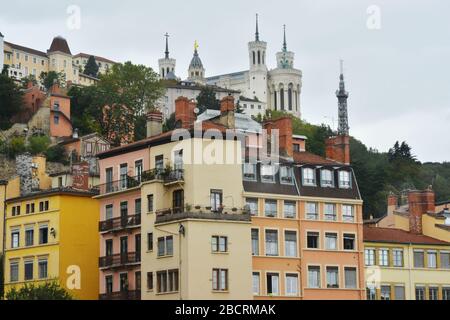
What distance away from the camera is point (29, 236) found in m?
82.7

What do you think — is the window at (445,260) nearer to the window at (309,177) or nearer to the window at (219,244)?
the window at (309,177)

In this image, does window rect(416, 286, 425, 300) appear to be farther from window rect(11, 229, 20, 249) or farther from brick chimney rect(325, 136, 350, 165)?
window rect(11, 229, 20, 249)

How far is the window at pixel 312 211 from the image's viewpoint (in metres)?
76.9

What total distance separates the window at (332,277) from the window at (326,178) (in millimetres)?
6145

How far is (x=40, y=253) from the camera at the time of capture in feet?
265

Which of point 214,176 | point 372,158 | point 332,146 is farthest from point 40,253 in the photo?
point 372,158

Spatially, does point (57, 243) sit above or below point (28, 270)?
above

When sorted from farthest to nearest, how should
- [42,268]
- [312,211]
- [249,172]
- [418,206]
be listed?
[418,206] → [42,268] → [312,211] → [249,172]

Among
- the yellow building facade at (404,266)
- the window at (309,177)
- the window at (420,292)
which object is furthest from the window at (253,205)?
the window at (420,292)

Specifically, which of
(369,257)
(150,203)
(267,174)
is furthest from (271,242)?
(369,257)

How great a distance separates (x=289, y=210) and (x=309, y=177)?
3320 mm

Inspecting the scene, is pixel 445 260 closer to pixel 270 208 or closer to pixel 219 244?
pixel 270 208

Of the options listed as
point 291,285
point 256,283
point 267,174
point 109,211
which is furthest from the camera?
point 109,211

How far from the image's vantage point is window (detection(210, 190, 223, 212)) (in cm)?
7043
